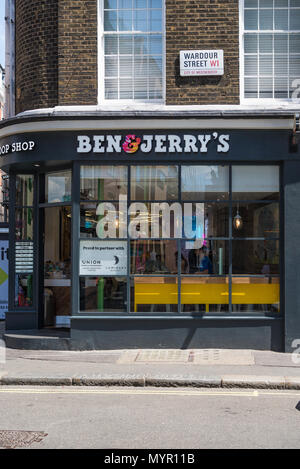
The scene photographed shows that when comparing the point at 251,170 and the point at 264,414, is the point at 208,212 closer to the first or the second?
the point at 251,170

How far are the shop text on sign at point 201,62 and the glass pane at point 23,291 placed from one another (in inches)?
205

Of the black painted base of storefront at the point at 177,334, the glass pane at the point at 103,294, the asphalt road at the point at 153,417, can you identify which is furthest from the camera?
the glass pane at the point at 103,294

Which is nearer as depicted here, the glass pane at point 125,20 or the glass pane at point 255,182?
the glass pane at point 255,182

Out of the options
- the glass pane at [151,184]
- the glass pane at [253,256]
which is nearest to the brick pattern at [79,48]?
the glass pane at [151,184]

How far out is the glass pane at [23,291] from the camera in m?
12.0

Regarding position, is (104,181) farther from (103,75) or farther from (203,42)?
(203,42)

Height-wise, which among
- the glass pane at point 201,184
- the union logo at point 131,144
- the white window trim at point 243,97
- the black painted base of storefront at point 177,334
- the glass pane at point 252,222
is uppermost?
the white window trim at point 243,97

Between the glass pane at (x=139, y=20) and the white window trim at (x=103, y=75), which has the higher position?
the glass pane at (x=139, y=20)

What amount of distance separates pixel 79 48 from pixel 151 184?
2.96 metres

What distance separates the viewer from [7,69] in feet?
A: 46.2

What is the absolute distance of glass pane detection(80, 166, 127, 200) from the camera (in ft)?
36.3

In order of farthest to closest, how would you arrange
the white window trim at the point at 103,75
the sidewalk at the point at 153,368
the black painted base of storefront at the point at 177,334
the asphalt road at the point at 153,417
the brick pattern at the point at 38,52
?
the brick pattern at the point at 38,52 < the white window trim at the point at 103,75 < the black painted base of storefront at the point at 177,334 < the sidewalk at the point at 153,368 < the asphalt road at the point at 153,417

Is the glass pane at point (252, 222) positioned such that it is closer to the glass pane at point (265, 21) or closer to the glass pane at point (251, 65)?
the glass pane at point (251, 65)

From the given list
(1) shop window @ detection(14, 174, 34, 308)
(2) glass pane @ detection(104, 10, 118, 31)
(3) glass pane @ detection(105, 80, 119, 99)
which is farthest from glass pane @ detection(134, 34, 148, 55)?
(1) shop window @ detection(14, 174, 34, 308)
